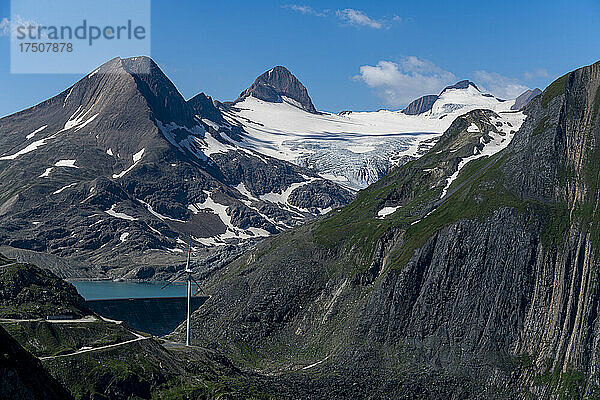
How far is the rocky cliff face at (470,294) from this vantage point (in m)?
123

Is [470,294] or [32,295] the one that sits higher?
[32,295]

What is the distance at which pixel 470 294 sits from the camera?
438 ft

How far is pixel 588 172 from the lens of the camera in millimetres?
137750

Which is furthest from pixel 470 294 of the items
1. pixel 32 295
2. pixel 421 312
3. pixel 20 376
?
pixel 20 376

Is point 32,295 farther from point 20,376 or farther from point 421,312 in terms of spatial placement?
point 421,312

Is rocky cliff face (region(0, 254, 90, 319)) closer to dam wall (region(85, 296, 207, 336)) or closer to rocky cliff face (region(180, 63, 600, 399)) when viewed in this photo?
rocky cliff face (region(180, 63, 600, 399))

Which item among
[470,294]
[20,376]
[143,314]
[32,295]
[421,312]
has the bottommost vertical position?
[143,314]

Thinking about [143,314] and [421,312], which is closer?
[421,312]

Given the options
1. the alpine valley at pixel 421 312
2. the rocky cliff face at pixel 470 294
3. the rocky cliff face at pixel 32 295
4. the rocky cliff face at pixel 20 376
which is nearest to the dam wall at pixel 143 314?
the alpine valley at pixel 421 312

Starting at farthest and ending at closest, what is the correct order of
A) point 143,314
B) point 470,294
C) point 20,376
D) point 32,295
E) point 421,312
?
point 143,314, point 421,312, point 470,294, point 32,295, point 20,376

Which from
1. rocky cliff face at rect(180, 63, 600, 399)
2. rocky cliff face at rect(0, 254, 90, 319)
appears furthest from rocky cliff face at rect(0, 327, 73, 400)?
rocky cliff face at rect(180, 63, 600, 399)

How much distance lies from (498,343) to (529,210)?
2897 centimetres

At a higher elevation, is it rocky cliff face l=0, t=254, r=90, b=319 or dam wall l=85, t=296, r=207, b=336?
rocky cliff face l=0, t=254, r=90, b=319

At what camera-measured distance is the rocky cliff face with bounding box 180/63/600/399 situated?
12262 cm
